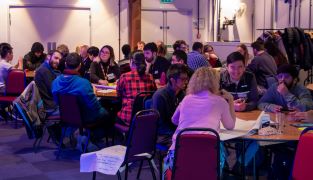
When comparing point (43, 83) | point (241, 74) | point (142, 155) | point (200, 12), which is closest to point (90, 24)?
point (200, 12)

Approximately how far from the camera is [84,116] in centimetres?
562

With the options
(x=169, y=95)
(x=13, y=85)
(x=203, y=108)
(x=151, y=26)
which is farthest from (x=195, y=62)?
(x=151, y=26)

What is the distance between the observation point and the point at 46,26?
11.5 metres

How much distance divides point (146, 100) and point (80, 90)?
0.93m

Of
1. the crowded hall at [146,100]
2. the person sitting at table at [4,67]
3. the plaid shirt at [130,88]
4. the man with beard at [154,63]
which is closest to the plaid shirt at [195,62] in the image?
the crowded hall at [146,100]

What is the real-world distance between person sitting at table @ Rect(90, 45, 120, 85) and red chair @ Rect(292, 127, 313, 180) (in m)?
4.77

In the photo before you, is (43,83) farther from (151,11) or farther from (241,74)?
(151,11)

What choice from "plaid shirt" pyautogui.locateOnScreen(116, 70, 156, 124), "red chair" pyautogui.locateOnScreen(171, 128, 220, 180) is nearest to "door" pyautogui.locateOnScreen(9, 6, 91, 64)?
"plaid shirt" pyautogui.locateOnScreen(116, 70, 156, 124)

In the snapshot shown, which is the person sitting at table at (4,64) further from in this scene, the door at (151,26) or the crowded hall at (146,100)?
the door at (151,26)

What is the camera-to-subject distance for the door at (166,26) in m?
12.7

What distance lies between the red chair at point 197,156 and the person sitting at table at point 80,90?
2397 mm

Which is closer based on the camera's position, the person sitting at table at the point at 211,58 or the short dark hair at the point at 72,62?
the short dark hair at the point at 72,62

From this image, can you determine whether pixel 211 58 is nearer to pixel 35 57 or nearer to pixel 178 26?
pixel 178 26

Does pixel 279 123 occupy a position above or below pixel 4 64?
below
